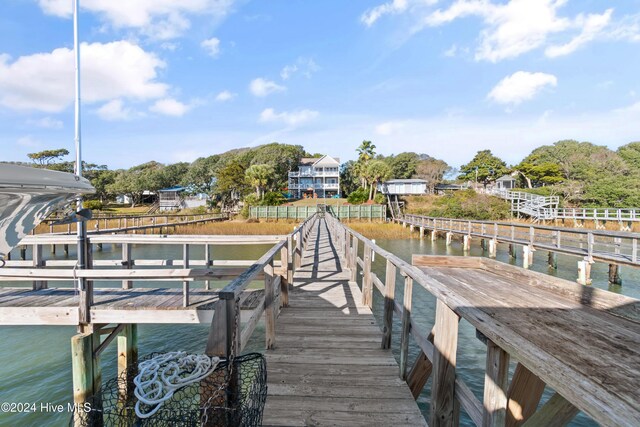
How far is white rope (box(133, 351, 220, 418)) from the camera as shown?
1.68 metres

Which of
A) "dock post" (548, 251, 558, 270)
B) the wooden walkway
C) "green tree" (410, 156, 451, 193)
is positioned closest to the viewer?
the wooden walkway

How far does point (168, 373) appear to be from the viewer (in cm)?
199

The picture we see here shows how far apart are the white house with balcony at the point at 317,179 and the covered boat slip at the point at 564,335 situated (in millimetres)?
54566

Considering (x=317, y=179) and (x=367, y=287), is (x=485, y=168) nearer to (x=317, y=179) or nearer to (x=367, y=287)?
(x=317, y=179)

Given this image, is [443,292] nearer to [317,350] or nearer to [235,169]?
[317,350]

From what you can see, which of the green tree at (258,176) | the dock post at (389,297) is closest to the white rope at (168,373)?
the dock post at (389,297)

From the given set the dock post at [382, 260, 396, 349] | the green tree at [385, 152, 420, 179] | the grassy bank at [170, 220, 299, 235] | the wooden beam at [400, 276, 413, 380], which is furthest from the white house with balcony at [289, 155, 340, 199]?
the wooden beam at [400, 276, 413, 380]

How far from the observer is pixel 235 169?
5128 cm

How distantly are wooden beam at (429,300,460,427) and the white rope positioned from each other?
1438mm

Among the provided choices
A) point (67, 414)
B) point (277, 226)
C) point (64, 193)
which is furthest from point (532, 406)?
point (277, 226)

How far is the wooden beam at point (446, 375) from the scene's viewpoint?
2020mm

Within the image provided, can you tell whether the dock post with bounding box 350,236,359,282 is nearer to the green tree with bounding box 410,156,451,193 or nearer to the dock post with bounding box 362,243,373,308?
the dock post with bounding box 362,243,373,308

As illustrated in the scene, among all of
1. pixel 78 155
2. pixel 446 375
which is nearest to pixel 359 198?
pixel 78 155

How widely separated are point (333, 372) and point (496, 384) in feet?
6.57
